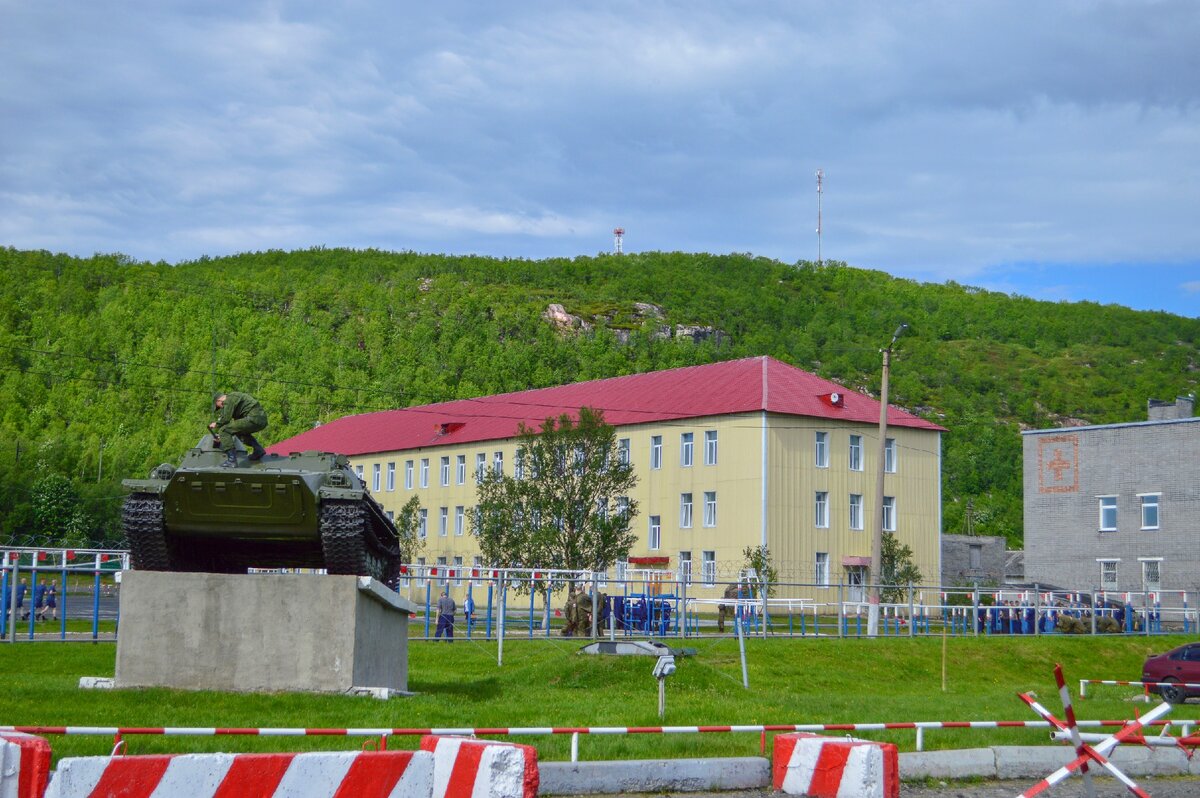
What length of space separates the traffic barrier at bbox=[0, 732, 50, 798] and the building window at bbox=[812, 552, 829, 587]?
4950cm

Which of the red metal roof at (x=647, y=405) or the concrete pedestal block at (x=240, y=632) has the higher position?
the red metal roof at (x=647, y=405)

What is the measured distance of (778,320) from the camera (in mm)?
143625

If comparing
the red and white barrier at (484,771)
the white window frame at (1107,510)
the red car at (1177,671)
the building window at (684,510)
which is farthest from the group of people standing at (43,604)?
the white window frame at (1107,510)

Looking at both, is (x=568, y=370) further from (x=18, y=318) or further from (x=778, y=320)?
(x=18, y=318)

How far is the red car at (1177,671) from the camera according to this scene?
2779 centimetres

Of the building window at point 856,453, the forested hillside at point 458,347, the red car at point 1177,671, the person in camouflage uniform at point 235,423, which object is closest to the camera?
the person in camouflage uniform at point 235,423

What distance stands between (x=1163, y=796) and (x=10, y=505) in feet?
292

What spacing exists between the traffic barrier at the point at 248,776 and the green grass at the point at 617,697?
304 cm

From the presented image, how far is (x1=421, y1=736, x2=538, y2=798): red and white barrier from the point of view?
9.26 m

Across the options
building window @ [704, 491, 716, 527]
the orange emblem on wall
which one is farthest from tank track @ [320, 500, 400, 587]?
the orange emblem on wall

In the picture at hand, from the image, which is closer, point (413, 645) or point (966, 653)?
point (413, 645)

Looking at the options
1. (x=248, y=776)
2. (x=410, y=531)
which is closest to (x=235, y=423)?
(x=248, y=776)

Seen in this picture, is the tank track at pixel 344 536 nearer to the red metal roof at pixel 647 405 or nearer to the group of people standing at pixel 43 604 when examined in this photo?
the group of people standing at pixel 43 604

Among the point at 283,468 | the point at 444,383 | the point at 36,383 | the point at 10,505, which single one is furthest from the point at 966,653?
the point at 36,383
